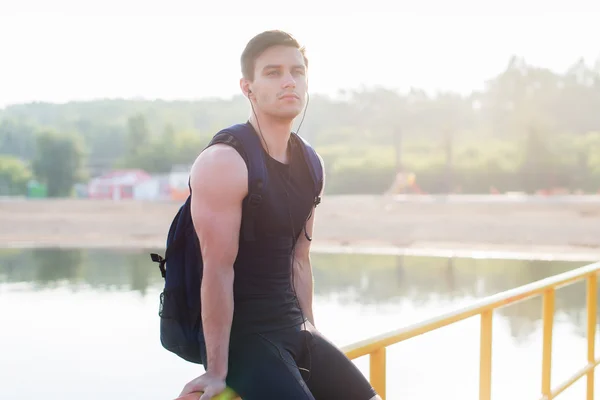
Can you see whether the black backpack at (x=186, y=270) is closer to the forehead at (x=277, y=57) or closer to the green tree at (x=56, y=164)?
the forehead at (x=277, y=57)

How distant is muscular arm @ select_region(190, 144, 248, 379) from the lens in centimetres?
149

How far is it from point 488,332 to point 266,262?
0.90 meters

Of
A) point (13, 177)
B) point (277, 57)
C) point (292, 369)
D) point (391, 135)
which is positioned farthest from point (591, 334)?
point (391, 135)

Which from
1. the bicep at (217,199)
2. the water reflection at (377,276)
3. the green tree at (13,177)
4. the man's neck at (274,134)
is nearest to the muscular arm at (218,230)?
the bicep at (217,199)

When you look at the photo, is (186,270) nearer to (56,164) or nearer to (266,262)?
(266,262)

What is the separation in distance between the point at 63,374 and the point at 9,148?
84.4m

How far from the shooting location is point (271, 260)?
1646 mm

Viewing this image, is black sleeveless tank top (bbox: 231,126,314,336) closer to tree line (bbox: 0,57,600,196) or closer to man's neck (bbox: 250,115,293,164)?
man's neck (bbox: 250,115,293,164)

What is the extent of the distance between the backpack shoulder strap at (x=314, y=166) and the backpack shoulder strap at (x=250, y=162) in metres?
0.20

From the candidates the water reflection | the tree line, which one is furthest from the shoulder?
the tree line

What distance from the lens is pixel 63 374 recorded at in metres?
13.8

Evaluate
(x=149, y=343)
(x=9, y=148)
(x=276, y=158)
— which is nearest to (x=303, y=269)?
(x=276, y=158)

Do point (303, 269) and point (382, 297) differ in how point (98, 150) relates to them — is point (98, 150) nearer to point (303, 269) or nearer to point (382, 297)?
point (382, 297)

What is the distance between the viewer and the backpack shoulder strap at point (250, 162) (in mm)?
1527
